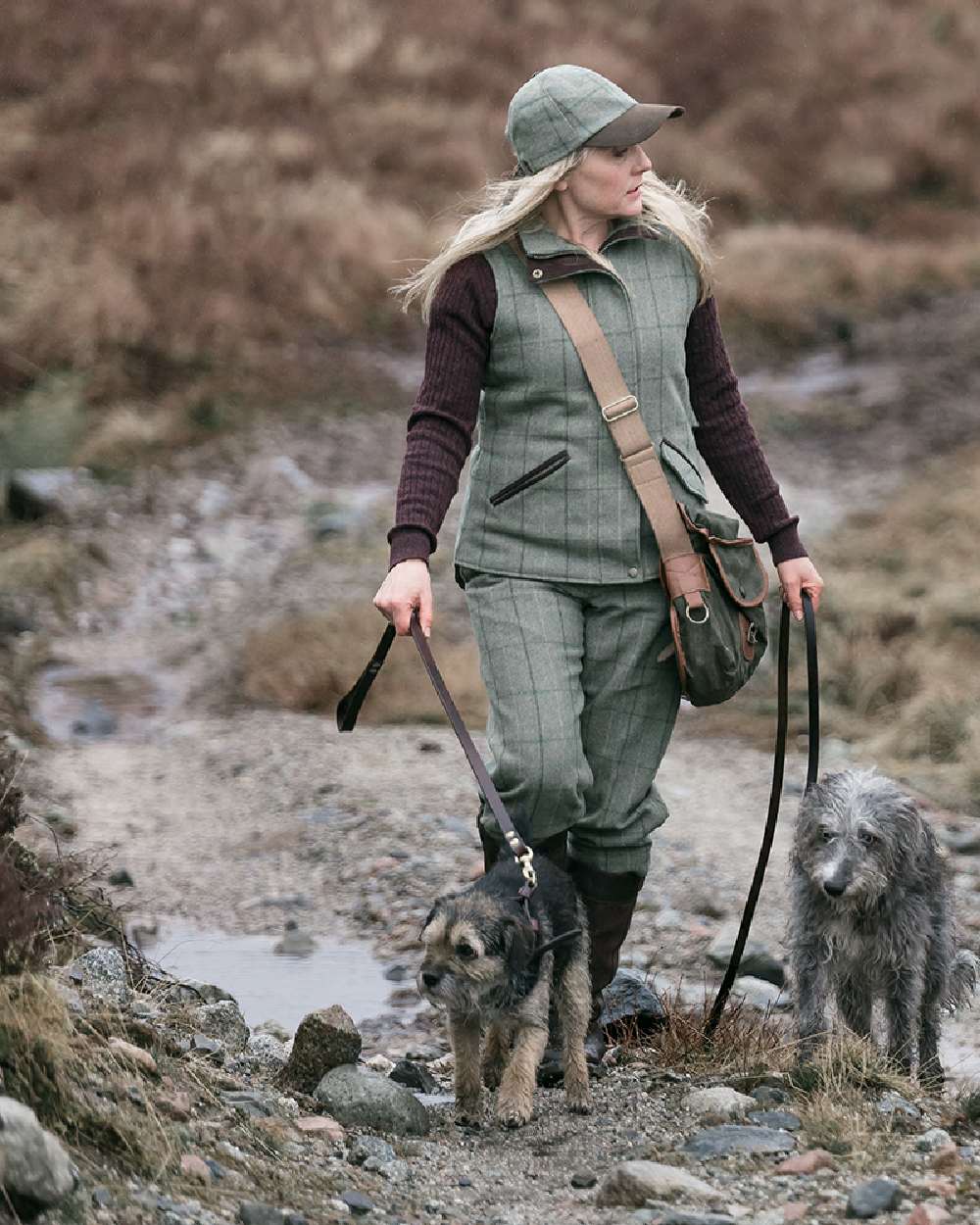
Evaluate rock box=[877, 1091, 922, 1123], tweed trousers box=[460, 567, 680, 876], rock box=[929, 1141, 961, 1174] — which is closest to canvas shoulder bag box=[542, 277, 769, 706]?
tweed trousers box=[460, 567, 680, 876]

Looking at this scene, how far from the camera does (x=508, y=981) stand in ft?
14.7

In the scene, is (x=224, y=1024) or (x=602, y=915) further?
(x=224, y=1024)

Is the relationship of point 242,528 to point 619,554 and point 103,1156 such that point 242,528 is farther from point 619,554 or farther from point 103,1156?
point 103,1156

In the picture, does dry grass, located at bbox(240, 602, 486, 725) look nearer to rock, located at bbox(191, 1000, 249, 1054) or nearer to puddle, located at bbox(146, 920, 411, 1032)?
puddle, located at bbox(146, 920, 411, 1032)

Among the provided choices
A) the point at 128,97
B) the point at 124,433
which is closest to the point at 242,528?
the point at 124,433

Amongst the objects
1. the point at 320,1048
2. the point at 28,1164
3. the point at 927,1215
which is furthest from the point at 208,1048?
the point at 927,1215

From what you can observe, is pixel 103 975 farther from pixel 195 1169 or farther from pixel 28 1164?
pixel 28 1164

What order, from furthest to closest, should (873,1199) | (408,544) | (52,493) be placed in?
(52,493) < (408,544) < (873,1199)

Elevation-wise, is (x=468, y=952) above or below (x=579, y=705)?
below

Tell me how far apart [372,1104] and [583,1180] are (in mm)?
610

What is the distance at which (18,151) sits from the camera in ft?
67.2

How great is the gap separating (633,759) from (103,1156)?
180cm

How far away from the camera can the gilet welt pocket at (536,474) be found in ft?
15.4

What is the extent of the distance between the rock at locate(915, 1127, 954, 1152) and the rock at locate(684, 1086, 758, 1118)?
1.45 ft
